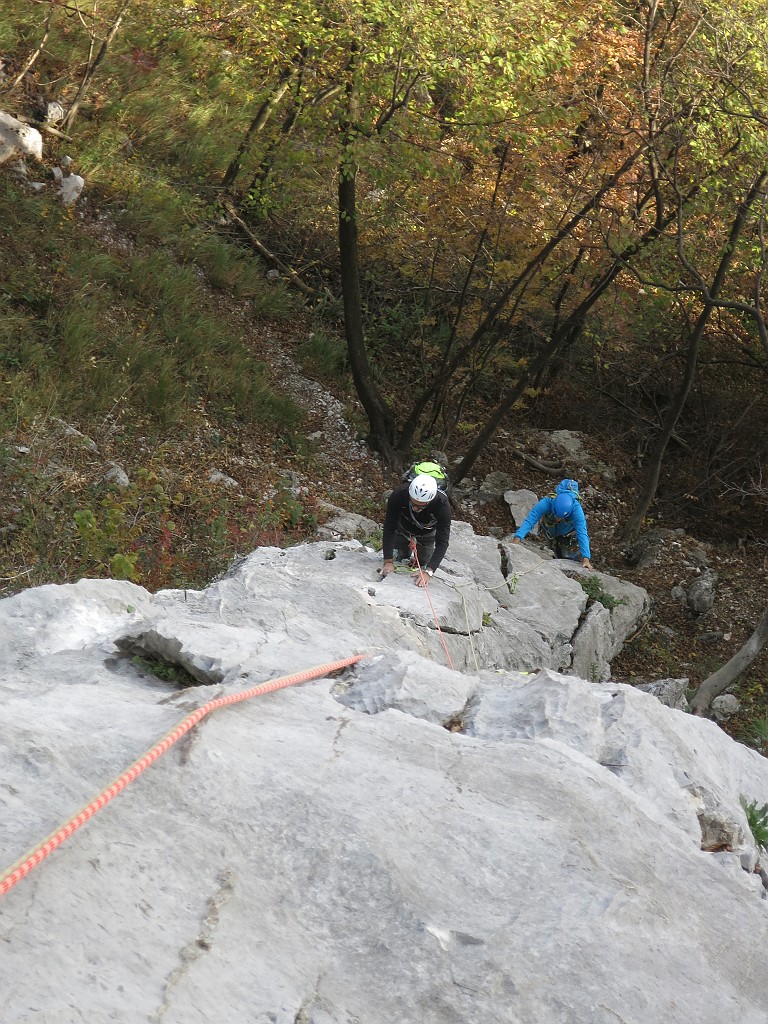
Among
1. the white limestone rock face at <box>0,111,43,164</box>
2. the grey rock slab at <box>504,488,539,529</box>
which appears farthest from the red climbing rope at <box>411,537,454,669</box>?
the white limestone rock face at <box>0,111,43,164</box>

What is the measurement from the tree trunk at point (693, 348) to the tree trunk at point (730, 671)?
3648mm

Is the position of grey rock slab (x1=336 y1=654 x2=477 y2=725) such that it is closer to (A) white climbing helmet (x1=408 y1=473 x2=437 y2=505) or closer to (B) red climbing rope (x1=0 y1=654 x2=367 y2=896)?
(B) red climbing rope (x1=0 y1=654 x2=367 y2=896)

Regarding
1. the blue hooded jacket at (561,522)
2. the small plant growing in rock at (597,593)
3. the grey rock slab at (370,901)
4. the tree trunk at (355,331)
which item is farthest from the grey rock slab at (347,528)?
the grey rock slab at (370,901)

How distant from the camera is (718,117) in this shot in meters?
10.1

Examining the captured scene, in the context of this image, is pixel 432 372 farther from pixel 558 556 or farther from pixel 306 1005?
pixel 306 1005

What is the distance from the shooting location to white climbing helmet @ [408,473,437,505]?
6.83 meters

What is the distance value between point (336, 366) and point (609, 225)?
5337mm

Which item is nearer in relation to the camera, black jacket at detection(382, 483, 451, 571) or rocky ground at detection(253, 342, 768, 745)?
A: black jacket at detection(382, 483, 451, 571)

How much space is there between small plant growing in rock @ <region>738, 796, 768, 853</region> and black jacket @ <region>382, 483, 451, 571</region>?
10.2 feet

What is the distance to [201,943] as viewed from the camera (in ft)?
8.05

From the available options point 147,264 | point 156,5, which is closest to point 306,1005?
point 147,264

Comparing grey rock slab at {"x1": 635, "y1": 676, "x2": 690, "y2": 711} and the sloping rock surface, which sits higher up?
the sloping rock surface

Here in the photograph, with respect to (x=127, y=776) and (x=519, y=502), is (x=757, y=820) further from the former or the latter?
(x=519, y=502)

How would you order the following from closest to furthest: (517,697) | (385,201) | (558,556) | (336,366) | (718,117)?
(517,697) → (718,117) → (558,556) → (385,201) → (336,366)
